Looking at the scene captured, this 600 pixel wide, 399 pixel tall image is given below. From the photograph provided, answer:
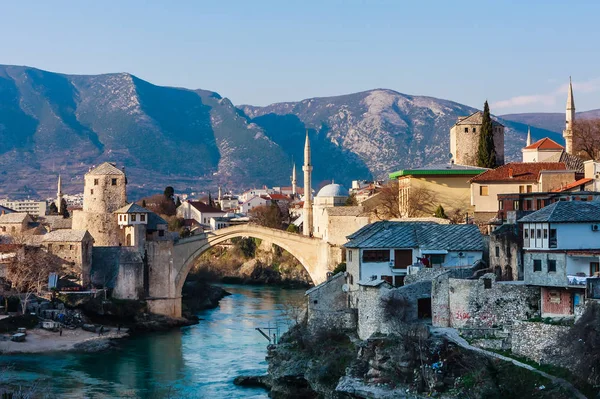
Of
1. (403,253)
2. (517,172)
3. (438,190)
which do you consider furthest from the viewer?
(438,190)

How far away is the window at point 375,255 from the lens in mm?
38750

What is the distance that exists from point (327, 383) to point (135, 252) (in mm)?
27343

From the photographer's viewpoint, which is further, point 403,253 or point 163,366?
point 163,366

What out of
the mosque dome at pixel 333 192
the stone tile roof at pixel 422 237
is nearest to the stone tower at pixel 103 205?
the mosque dome at pixel 333 192

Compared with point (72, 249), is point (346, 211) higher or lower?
higher

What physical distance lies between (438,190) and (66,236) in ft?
70.9

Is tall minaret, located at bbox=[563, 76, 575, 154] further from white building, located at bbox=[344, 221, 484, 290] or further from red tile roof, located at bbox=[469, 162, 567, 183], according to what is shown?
white building, located at bbox=[344, 221, 484, 290]

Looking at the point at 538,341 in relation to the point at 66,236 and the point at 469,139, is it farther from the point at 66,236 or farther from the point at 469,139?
the point at 469,139

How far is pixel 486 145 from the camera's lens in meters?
61.2

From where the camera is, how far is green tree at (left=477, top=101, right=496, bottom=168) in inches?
2403

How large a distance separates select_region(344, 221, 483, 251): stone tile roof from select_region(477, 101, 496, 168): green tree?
2094 cm

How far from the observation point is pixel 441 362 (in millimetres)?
30969

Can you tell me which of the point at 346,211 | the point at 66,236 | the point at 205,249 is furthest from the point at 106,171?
the point at 346,211

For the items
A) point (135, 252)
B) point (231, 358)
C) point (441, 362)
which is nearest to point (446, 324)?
point (441, 362)
